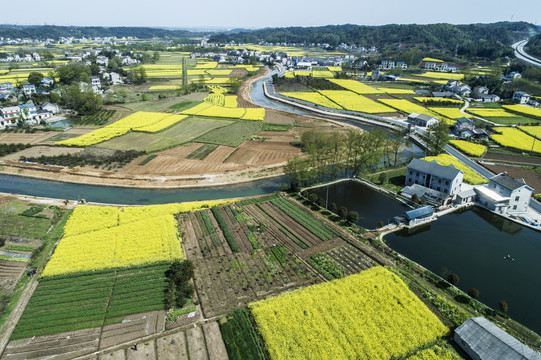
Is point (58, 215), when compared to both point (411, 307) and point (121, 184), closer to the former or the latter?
point (121, 184)

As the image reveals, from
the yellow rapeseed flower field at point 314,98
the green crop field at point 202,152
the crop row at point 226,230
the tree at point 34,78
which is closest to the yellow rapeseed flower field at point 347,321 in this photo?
the crop row at point 226,230

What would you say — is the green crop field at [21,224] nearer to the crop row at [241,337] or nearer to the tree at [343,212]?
the crop row at [241,337]

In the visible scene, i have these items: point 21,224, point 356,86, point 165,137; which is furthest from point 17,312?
point 356,86

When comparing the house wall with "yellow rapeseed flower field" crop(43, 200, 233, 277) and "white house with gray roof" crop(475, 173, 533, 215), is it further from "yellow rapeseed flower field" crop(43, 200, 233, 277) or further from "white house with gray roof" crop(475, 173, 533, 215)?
"yellow rapeseed flower field" crop(43, 200, 233, 277)

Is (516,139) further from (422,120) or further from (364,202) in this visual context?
(364,202)

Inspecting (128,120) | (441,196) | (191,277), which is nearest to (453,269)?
(441,196)
